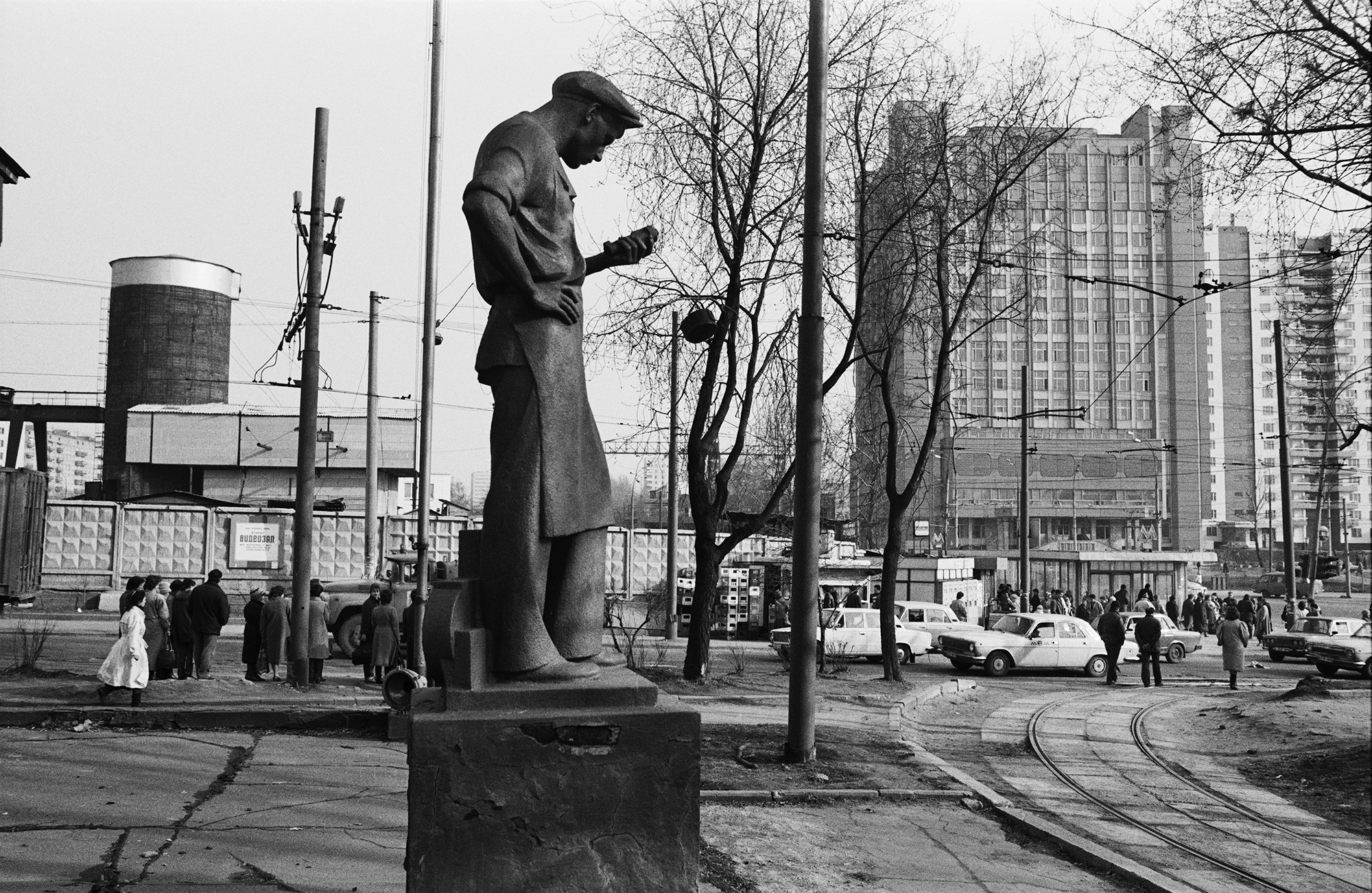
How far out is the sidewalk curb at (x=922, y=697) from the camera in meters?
16.2

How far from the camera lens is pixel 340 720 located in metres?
12.0

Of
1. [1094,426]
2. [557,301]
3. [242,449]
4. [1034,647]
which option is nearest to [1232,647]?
[1034,647]

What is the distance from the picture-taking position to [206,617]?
1608 cm

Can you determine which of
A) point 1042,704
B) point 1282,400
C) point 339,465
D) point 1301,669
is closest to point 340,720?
point 1042,704

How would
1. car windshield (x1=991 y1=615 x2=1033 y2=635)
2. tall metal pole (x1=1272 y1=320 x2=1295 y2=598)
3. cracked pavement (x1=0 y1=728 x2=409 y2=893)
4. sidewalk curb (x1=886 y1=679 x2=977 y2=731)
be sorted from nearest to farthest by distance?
cracked pavement (x1=0 y1=728 x2=409 y2=893) → sidewalk curb (x1=886 y1=679 x2=977 y2=731) → car windshield (x1=991 y1=615 x2=1033 y2=635) → tall metal pole (x1=1272 y1=320 x2=1295 y2=598)

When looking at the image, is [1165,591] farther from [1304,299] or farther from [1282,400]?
[1304,299]

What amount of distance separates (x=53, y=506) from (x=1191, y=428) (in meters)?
82.9

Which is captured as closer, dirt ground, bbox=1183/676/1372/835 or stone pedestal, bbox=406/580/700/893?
stone pedestal, bbox=406/580/700/893

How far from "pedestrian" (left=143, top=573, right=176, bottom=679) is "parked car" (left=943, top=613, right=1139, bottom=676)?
53.6 feet

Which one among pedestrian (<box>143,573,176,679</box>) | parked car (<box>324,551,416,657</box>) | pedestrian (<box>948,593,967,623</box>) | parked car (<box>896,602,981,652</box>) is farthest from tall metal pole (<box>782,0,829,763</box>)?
pedestrian (<box>948,593,967,623</box>)

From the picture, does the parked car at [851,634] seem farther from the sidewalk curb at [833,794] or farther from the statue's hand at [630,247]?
the statue's hand at [630,247]

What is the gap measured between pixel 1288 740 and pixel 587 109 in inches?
514

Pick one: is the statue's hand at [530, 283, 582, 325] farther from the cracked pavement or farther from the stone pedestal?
the cracked pavement

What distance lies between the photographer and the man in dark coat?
2415 centimetres
